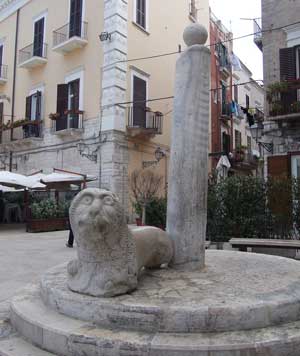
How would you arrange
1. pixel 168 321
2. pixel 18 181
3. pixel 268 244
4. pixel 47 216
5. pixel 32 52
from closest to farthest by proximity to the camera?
pixel 168 321
pixel 268 244
pixel 18 181
pixel 47 216
pixel 32 52

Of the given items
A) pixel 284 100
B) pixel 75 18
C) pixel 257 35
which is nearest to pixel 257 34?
pixel 257 35

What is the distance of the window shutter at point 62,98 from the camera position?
1825cm

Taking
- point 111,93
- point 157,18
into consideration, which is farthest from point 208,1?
point 111,93

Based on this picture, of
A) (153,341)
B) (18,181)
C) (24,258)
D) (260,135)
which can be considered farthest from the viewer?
(18,181)

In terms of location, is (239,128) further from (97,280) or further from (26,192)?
(97,280)

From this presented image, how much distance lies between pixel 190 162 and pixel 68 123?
1472cm

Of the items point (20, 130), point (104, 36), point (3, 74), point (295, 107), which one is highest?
point (3, 74)

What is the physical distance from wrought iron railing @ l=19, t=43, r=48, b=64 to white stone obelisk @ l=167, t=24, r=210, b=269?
17309 mm

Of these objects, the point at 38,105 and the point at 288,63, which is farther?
the point at 38,105

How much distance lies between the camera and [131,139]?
667 inches

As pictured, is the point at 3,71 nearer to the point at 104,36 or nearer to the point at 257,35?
the point at 104,36

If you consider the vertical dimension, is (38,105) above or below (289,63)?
above

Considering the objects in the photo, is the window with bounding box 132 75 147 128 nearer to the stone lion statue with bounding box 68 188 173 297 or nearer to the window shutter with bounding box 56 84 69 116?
the window shutter with bounding box 56 84 69 116

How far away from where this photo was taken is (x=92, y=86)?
56.5 ft
